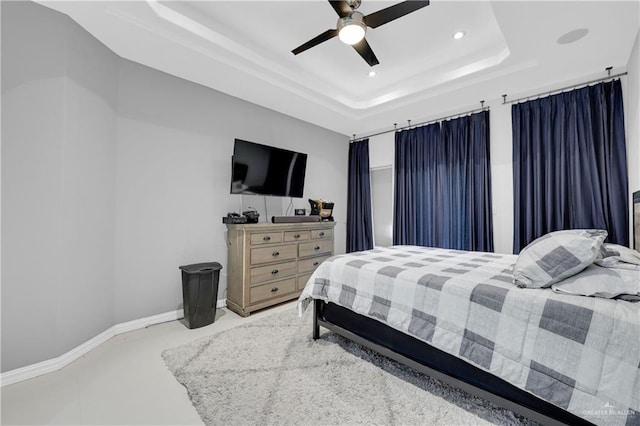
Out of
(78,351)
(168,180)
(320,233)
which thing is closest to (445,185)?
(320,233)

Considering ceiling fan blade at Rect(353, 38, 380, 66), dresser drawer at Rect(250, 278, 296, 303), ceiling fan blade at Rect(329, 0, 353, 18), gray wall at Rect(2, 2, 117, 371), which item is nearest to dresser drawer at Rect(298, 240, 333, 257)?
dresser drawer at Rect(250, 278, 296, 303)

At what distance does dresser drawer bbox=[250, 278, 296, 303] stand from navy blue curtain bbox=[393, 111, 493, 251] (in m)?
2.06

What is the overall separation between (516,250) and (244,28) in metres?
3.97

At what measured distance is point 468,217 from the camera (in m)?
3.67

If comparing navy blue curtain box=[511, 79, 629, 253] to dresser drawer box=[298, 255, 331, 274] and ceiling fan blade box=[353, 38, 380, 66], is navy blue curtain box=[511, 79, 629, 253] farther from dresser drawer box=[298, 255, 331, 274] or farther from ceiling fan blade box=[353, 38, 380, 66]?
dresser drawer box=[298, 255, 331, 274]

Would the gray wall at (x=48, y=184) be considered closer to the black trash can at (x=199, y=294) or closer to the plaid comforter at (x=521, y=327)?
the black trash can at (x=199, y=294)

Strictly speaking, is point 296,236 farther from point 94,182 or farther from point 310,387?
point 94,182

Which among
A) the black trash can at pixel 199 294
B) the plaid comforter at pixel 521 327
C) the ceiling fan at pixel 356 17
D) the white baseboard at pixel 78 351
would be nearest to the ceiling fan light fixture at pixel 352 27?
the ceiling fan at pixel 356 17

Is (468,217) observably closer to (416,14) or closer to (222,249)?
(416,14)

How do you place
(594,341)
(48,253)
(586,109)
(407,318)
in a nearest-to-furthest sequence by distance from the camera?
1. (594,341)
2. (407,318)
3. (48,253)
4. (586,109)

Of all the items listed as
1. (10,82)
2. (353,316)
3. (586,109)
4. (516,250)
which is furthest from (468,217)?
(10,82)

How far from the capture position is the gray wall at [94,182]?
6.03 ft

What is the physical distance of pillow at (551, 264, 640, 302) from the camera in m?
1.21

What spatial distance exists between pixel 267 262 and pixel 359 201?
2.53 metres
